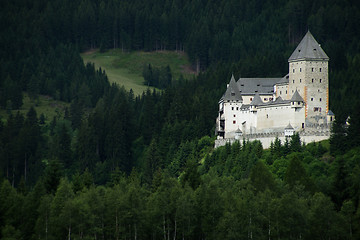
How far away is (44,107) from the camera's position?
177 m

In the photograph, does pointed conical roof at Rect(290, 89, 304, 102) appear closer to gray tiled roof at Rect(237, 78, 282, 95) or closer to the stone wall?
the stone wall

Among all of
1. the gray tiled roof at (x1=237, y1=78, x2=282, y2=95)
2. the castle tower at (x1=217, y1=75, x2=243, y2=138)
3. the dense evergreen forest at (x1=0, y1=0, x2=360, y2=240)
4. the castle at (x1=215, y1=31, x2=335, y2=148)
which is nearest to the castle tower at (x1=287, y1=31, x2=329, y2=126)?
the castle at (x1=215, y1=31, x2=335, y2=148)

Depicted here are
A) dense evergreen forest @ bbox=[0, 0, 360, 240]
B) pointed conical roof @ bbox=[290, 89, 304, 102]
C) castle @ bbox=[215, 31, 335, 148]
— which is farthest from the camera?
pointed conical roof @ bbox=[290, 89, 304, 102]

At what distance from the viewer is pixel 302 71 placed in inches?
4294

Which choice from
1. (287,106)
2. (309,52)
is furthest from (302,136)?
(309,52)

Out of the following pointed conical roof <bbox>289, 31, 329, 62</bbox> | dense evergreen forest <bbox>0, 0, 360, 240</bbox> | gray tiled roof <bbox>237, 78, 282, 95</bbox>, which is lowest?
dense evergreen forest <bbox>0, 0, 360, 240</bbox>

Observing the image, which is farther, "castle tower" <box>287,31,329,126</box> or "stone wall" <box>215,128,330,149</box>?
"castle tower" <box>287,31,329,126</box>

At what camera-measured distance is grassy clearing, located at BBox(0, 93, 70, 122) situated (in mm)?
171000

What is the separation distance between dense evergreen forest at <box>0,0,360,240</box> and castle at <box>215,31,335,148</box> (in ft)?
9.95

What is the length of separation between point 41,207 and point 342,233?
94.0 feet

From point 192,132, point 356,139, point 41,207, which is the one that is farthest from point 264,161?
point 41,207

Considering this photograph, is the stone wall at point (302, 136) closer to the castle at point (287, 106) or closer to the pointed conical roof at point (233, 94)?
the castle at point (287, 106)

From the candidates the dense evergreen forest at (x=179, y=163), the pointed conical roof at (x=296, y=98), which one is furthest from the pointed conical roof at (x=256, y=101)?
the dense evergreen forest at (x=179, y=163)

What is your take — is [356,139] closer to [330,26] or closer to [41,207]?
[41,207]
